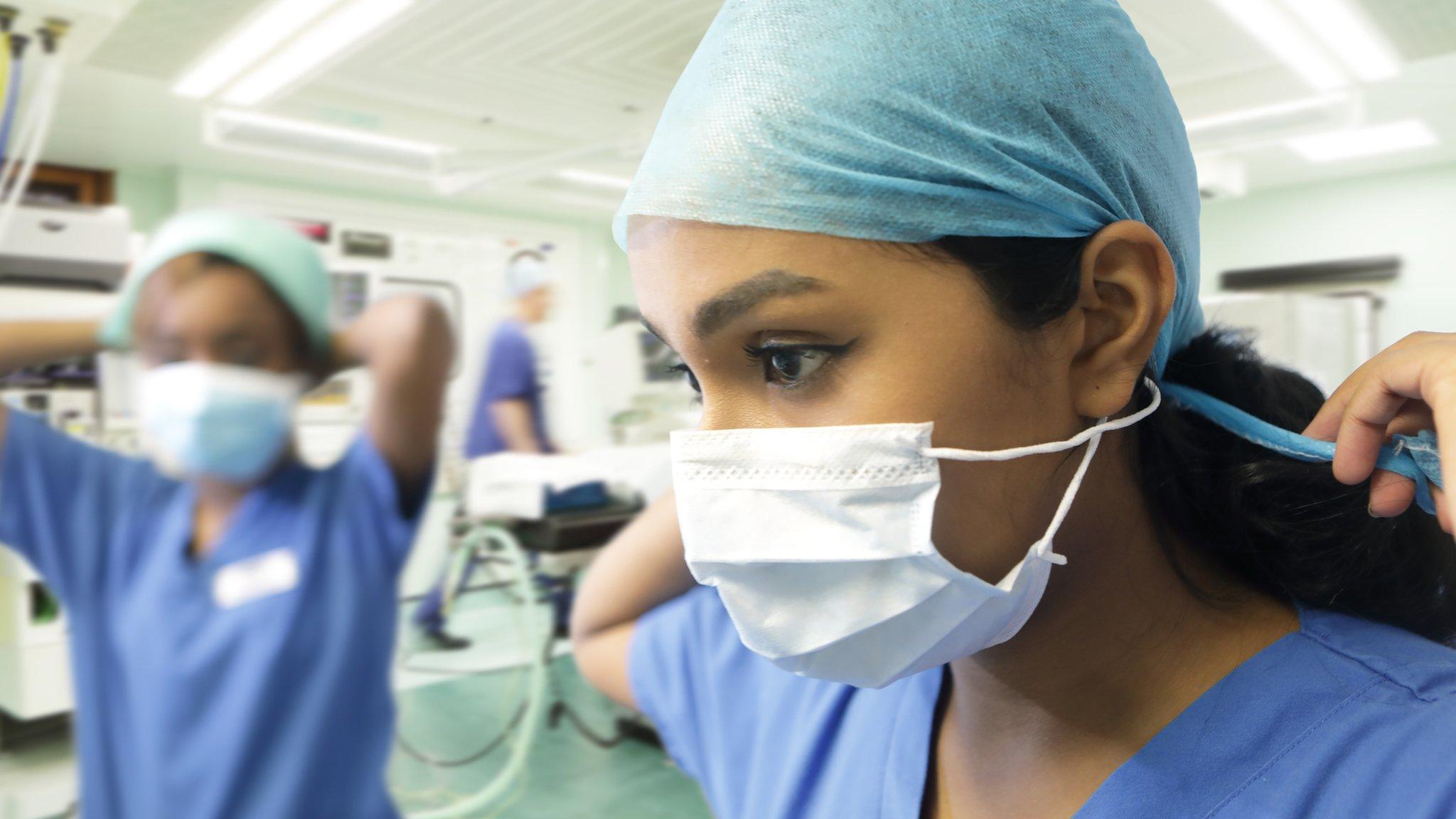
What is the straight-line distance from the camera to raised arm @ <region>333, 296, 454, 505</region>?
1.23 meters

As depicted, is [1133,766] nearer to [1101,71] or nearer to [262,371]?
[1101,71]

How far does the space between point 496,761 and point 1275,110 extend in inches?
171

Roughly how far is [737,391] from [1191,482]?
379mm

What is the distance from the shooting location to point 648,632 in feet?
3.27

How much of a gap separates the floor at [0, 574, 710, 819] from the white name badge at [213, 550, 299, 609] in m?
1.79

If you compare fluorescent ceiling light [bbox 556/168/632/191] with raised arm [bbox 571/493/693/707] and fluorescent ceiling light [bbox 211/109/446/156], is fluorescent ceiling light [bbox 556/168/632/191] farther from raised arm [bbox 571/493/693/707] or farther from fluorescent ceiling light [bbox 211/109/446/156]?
raised arm [bbox 571/493/693/707]

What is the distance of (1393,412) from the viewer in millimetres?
548

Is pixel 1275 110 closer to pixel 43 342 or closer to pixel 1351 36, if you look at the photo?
pixel 1351 36

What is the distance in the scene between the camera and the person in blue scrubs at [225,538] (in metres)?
1.06

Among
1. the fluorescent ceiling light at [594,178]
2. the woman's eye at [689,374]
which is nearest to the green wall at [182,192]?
the fluorescent ceiling light at [594,178]

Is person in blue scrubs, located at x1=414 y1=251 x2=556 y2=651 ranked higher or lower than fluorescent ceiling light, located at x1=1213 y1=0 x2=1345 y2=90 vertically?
lower

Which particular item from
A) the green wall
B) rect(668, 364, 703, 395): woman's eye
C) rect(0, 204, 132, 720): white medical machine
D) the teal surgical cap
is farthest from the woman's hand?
the green wall

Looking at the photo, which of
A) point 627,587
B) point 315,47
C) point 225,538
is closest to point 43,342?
point 225,538

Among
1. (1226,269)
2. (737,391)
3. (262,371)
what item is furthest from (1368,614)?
(1226,269)
